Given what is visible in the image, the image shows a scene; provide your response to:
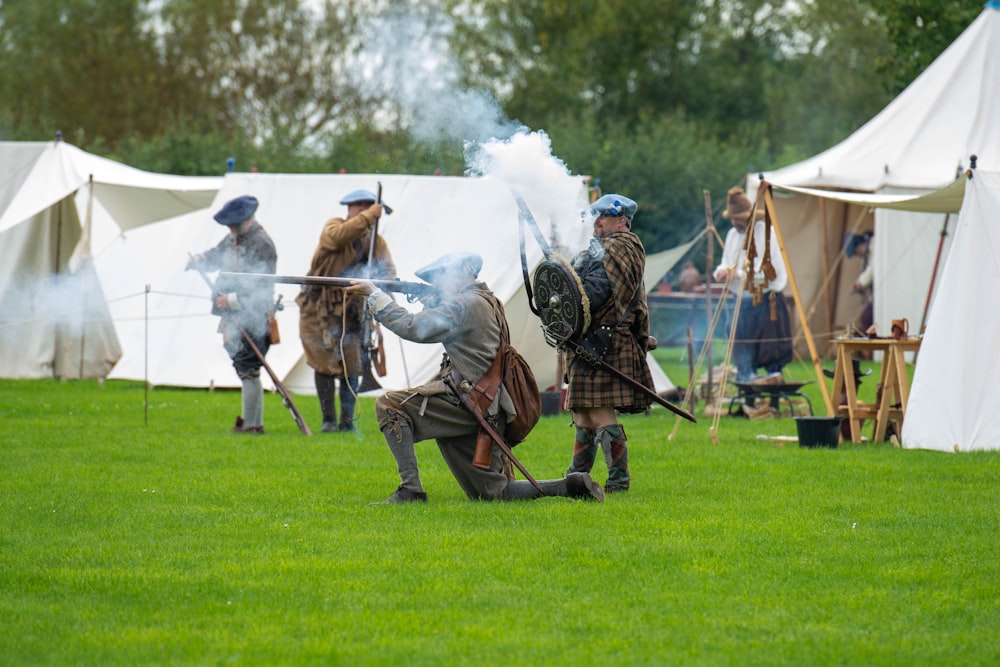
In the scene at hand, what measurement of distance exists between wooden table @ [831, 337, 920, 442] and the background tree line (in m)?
11.6

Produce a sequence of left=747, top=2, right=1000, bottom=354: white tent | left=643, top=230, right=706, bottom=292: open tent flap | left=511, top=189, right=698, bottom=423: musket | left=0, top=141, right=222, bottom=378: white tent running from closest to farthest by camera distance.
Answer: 1. left=511, top=189, right=698, bottom=423: musket
2. left=643, top=230, right=706, bottom=292: open tent flap
3. left=747, top=2, right=1000, bottom=354: white tent
4. left=0, top=141, right=222, bottom=378: white tent

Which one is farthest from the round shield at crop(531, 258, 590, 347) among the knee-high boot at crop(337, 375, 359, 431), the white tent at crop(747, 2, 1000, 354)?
the white tent at crop(747, 2, 1000, 354)

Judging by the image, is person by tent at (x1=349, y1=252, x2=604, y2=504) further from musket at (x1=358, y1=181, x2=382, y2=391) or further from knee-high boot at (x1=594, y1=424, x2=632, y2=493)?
musket at (x1=358, y1=181, x2=382, y2=391)

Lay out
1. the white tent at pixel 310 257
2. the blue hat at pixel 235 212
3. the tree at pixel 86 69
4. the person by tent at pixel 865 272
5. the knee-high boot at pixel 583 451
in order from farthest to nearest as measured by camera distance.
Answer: the tree at pixel 86 69 < the person by tent at pixel 865 272 < the white tent at pixel 310 257 < the blue hat at pixel 235 212 < the knee-high boot at pixel 583 451

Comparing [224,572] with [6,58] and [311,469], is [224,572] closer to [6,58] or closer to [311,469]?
[311,469]

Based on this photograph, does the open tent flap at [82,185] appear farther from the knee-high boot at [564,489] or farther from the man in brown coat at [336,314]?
the knee-high boot at [564,489]

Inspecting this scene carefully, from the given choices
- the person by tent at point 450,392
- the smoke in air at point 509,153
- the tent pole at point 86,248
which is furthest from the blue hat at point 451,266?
the tent pole at point 86,248

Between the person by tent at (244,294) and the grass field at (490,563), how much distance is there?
1.29 m

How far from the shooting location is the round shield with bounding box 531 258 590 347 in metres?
7.00

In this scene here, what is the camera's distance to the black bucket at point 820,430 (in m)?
9.95

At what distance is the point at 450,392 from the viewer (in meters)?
7.11

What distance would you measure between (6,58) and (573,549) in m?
29.6

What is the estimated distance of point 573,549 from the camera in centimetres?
599

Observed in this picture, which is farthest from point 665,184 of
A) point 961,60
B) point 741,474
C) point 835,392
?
point 741,474
